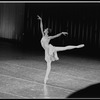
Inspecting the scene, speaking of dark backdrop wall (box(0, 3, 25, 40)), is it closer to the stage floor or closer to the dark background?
the dark background

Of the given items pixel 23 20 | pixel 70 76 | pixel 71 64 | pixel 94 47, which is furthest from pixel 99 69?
pixel 23 20

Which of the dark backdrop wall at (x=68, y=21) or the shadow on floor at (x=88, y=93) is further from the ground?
→ the shadow on floor at (x=88, y=93)

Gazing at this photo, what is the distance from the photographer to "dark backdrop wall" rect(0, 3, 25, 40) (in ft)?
32.4

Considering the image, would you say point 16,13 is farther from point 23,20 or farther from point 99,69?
point 99,69

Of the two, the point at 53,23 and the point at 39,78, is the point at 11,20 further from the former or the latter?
the point at 39,78

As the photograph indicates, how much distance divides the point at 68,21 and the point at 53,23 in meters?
0.53

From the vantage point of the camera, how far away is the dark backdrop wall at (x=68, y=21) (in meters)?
8.96

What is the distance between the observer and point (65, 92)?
3586mm

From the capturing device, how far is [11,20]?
10086 mm

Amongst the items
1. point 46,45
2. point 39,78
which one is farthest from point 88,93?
point 39,78

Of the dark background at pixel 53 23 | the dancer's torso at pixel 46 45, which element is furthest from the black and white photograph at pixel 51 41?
the dancer's torso at pixel 46 45

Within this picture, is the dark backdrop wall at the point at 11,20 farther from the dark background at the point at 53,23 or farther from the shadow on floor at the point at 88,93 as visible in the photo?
the shadow on floor at the point at 88,93

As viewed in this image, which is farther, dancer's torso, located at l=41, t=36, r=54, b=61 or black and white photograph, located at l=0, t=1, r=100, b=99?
black and white photograph, located at l=0, t=1, r=100, b=99

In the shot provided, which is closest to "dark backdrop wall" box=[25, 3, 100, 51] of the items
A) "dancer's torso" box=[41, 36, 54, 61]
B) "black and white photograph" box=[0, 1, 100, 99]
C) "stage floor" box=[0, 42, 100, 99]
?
"black and white photograph" box=[0, 1, 100, 99]
